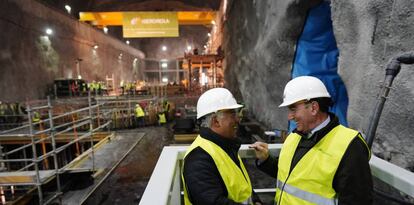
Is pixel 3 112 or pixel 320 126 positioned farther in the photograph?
pixel 3 112

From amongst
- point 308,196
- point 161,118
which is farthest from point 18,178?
point 161,118

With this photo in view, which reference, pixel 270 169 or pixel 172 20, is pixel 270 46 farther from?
pixel 172 20

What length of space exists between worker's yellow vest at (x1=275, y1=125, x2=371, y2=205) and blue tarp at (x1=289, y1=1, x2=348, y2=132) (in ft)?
9.26

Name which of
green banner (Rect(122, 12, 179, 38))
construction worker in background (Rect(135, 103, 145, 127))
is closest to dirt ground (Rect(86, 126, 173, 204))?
construction worker in background (Rect(135, 103, 145, 127))

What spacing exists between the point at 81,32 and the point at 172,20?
755cm

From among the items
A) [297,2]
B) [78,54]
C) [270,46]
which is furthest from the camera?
[78,54]

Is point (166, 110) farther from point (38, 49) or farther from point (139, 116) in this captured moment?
point (38, 49)

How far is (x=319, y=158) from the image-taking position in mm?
1519

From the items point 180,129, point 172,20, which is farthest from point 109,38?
point 180,129

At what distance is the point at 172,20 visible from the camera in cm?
1670

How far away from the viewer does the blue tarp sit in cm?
414

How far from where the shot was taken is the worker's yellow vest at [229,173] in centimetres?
154

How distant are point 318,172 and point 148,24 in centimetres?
1668

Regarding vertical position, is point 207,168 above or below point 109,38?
below
